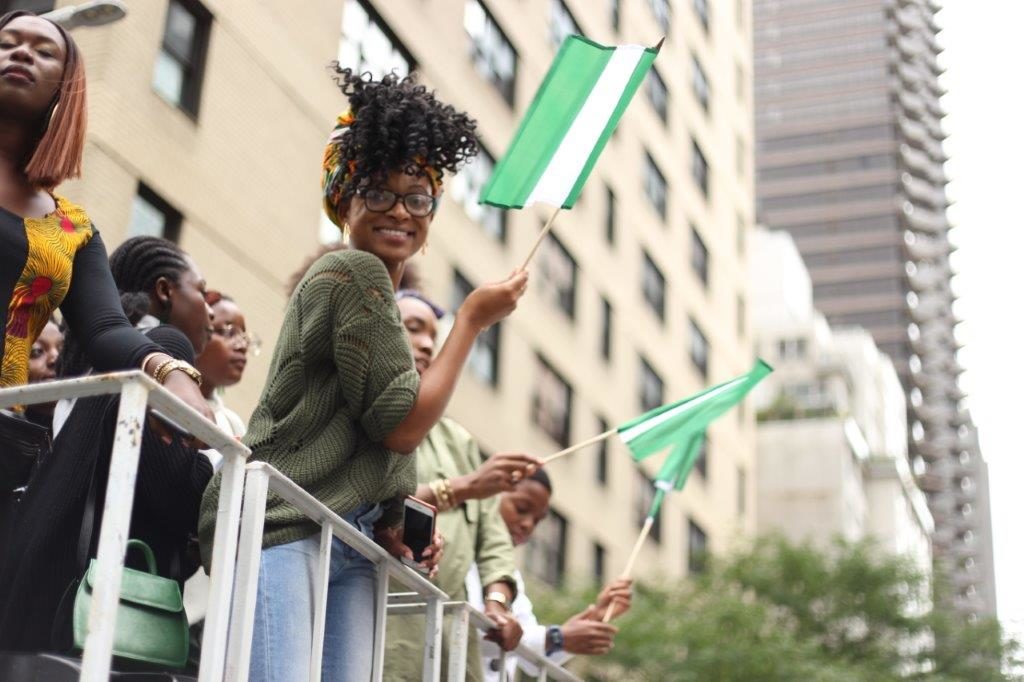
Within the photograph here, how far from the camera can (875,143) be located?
111812mm

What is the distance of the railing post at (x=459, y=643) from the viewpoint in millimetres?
5008

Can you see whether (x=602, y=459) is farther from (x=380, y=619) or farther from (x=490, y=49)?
(x=380, y=619)

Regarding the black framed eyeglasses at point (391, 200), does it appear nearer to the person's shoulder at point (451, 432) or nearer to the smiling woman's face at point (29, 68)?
the smiling woman's face at point (29, 68)

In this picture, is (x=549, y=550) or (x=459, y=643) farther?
(x=549, y=550)

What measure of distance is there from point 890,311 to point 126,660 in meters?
108

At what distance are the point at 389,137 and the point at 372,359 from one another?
78 centimetres

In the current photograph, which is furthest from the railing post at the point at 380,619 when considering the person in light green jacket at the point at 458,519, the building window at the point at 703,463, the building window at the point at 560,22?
the building window at the point at 703,463

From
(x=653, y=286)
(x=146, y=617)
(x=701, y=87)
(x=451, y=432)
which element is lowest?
(x=146, y=617)

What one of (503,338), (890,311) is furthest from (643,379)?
(890,311)

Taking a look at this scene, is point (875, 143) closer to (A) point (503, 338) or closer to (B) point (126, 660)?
(A) point (503, 338)

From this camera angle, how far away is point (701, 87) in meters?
37.5

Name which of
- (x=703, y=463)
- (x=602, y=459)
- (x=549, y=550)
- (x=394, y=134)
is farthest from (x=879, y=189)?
(x=394, y=134)

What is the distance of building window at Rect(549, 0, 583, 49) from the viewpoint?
92.0 feet

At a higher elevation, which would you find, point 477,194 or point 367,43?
point 367,43
